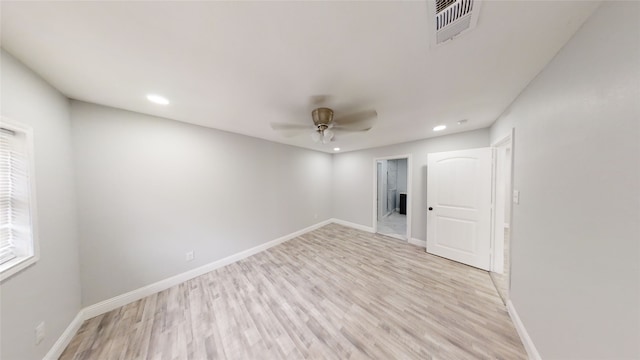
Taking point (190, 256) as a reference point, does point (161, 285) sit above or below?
below

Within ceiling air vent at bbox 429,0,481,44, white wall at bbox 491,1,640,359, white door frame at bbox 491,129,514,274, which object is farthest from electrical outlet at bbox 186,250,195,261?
white door frame at bbox 491,129,514,274

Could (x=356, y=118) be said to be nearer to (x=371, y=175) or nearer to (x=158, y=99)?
(x=158, y=99)

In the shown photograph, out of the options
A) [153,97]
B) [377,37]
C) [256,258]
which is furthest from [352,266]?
[153,97]

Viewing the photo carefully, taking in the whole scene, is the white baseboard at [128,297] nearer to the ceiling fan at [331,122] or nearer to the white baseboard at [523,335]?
the ceiling fan at [331,122]

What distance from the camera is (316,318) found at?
174 cm

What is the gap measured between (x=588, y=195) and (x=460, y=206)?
83.7 inches

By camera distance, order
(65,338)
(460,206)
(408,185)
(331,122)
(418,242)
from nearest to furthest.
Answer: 1. (65,338)
2. (331,122)
3. (460,206)
4. (418,242)
5. (408,185)

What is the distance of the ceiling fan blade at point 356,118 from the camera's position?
1.68 m

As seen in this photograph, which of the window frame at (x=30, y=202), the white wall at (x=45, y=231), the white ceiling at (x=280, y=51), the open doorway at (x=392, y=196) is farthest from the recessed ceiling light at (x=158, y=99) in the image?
the open doorway at (x=392, y=196)

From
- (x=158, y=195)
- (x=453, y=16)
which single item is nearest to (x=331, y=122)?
(x=453, y=16)

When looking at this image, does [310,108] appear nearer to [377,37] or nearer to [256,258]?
[377,37]

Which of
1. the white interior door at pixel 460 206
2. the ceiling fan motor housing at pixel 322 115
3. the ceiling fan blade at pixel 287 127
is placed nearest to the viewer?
the ceiling fan motor housing at pixel 322 115

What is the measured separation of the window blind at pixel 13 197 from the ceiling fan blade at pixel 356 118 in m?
2.45

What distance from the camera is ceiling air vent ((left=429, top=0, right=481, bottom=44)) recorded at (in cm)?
79
